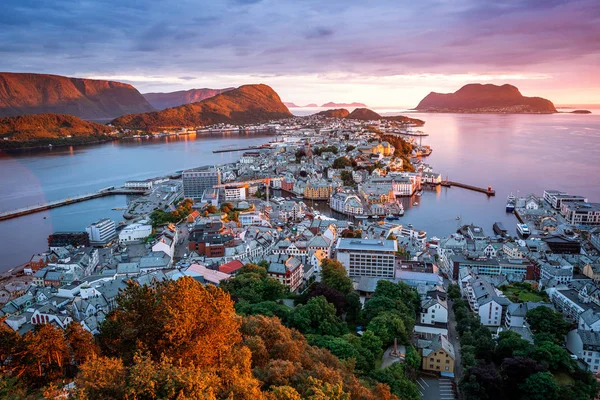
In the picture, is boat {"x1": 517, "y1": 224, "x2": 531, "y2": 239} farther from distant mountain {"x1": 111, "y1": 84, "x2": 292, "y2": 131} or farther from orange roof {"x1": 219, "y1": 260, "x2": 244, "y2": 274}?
distant mountain {"x1": 111, "y1": 84, "x2": 292, "y2": 131}

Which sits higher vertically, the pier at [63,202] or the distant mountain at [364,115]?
the distant mountain at [364,115]

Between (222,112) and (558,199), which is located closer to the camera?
(558,199)

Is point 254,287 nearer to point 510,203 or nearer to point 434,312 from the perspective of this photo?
point 434,312

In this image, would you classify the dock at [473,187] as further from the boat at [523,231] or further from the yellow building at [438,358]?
the yellow building at [438,358]

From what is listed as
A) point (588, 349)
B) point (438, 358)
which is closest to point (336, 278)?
point (438, 358)

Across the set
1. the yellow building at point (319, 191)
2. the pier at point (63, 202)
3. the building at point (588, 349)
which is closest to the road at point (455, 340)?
the building at point (588, 349)

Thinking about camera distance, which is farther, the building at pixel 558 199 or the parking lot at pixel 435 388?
the building at pixel 558 199

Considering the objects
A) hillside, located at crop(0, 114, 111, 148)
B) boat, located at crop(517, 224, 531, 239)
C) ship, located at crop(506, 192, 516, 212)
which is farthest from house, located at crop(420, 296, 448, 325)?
hillside, located at crop(0, 114, 111, 148)
